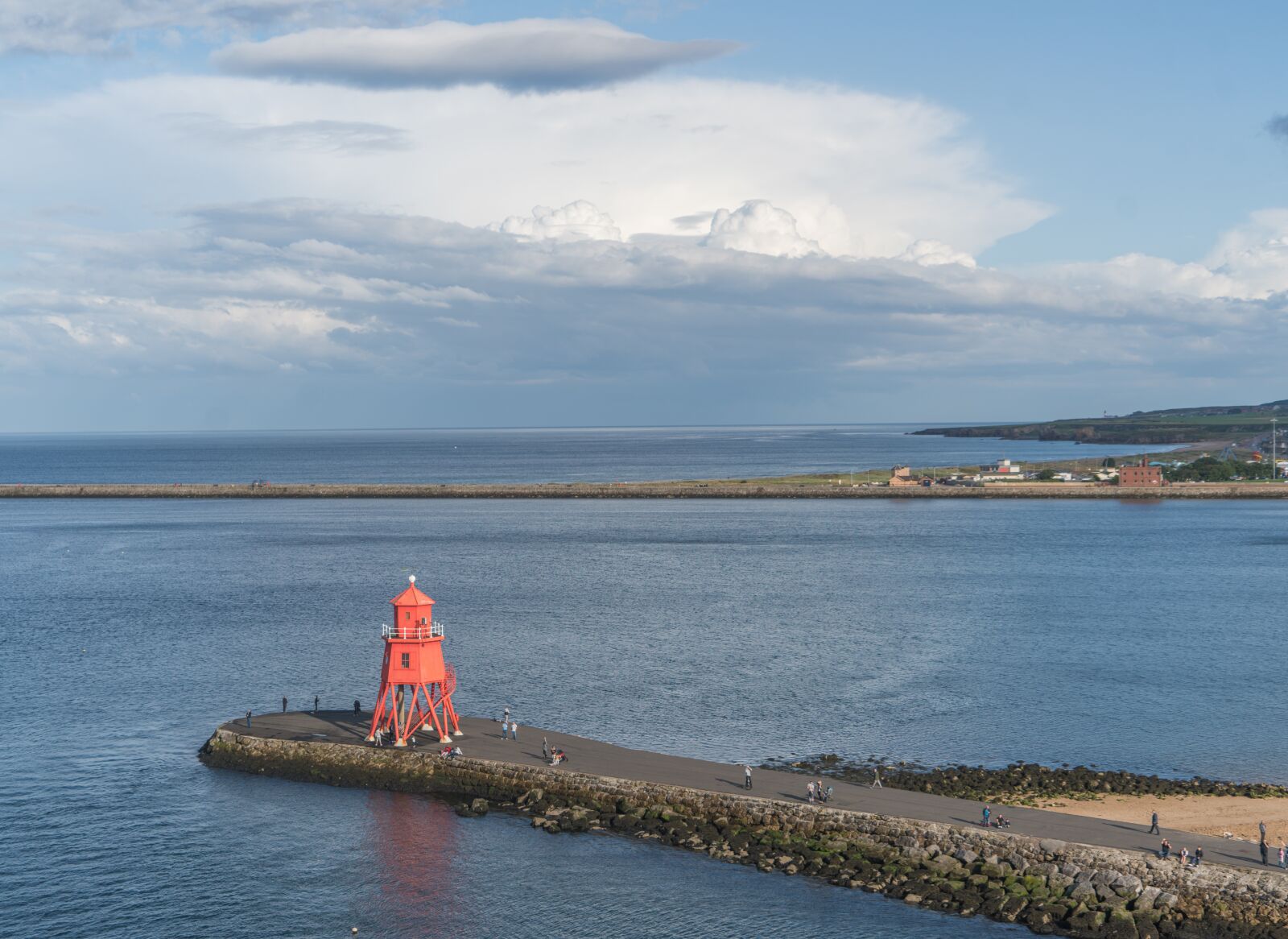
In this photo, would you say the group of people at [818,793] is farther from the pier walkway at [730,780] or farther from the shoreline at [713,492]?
the shoreline at [713,492]

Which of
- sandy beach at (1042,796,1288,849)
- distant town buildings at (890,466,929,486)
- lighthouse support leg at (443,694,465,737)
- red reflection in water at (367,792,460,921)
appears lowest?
red reflection in water at (367,792,460,921)

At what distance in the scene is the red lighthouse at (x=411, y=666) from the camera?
46.4 m

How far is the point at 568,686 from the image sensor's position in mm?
59719

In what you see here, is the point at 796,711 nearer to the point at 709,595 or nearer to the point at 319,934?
the point at 319,934

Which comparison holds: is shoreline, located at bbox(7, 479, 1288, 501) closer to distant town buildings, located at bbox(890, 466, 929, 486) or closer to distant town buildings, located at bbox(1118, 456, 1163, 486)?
distant town buildings, located at bbox(1118, 456, 1163, 486)

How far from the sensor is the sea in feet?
118

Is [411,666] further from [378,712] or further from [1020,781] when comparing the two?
[1020,781]

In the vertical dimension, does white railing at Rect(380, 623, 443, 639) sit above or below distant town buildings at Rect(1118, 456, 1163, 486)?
below

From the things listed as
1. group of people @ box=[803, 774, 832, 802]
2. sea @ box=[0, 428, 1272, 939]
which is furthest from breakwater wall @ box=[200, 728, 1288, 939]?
sea @ box=[0, 428, 1272, 939]

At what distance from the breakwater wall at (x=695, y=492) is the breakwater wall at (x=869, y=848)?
144m

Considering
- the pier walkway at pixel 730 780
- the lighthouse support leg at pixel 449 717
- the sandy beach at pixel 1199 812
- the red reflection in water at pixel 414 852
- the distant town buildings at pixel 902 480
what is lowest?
the red reflection in water at pixel 414 852

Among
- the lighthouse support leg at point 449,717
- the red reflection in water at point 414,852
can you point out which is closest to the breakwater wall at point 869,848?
the red reflection in water at point 414,852

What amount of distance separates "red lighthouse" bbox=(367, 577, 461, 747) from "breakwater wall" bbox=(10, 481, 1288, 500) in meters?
141

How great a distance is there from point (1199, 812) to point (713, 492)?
150880mm
